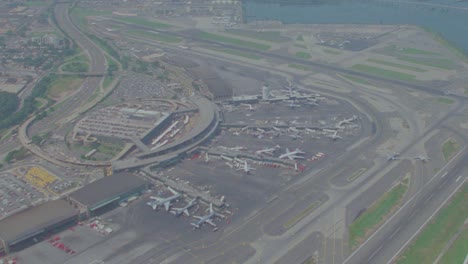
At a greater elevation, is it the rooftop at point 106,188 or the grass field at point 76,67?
→ the grass field at point 76,67

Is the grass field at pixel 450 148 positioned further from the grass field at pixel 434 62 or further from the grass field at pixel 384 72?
the grass field at pixel 434 62

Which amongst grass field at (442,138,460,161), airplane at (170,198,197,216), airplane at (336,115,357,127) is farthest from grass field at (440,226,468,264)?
airplane at (336,115,357,127)

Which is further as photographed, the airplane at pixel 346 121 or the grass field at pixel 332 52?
the grass field at pixel 332 52

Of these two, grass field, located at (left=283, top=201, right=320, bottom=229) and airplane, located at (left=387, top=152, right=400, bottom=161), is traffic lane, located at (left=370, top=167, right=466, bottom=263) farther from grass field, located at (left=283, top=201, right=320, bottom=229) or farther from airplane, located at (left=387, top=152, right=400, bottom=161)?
grass field, located at (left=283, top=201, right=320, bottom=229)

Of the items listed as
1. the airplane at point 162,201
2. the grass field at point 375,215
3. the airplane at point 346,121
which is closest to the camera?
the grass field at point 375,215

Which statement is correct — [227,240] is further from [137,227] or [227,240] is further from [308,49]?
[308,49]

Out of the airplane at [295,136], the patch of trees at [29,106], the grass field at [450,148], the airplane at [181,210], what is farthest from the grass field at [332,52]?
the airplane at [181,210]
